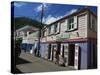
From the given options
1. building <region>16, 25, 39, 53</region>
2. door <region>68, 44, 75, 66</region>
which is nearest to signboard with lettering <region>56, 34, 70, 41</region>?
door <region>68, 44, 75, 66</region>

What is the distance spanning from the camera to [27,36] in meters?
2.43

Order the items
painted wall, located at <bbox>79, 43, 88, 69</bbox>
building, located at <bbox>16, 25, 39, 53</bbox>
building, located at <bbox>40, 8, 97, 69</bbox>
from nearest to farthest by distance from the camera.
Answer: building, located at <bbox>16, 25, 39, 53</bbox>, building, located at <bbox>40, 8, 97, 69</bbox>, painted wall, located at <bbox>79, 43, 88, 69</bbox>

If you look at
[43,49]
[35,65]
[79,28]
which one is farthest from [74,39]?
[35,65]

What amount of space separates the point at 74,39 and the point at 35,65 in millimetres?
552

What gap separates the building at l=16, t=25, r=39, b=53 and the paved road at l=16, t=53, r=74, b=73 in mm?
76

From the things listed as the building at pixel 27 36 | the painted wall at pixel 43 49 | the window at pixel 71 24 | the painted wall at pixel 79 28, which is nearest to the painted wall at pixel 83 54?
the painted wall at pixel 79 28

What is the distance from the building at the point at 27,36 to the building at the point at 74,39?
0.38 ft

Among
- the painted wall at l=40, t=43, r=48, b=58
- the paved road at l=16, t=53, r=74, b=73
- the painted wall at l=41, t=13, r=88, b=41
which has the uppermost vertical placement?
the painted wall at l=41, t=13, r=88, b=41

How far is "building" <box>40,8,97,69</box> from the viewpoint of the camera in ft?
8.34

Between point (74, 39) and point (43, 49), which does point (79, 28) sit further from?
point (43, 49)

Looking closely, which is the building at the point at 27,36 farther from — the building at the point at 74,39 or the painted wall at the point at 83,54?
the painted wall at the point at 83,54

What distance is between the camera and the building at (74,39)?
2541mm

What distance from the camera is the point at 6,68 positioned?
92.1 inches

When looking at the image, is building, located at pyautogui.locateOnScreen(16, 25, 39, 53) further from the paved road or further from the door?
the door
